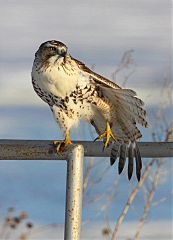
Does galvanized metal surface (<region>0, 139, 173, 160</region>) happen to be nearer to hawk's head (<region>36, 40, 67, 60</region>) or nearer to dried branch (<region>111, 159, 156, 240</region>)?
hawk's head (<region>36, 40, 67, 60</region>)

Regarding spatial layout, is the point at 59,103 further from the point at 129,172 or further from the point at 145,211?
the point at 145,211

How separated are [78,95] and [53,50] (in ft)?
1.04

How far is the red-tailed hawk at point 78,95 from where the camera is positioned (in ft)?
15.3

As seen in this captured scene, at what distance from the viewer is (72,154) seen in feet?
9.77

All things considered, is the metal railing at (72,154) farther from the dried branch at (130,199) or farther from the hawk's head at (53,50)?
the dried branch at (130,199)

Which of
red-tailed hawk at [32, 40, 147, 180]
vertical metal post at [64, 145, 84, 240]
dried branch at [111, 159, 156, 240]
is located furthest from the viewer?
dried branch at [111, 159, 156, 240]

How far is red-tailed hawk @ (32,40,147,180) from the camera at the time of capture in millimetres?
4652

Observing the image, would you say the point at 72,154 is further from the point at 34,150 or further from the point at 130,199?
the point at 130,199

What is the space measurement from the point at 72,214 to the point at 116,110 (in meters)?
1.90

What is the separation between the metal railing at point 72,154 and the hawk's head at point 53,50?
1564 mm

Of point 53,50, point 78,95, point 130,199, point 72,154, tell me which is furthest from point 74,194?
point 130,199

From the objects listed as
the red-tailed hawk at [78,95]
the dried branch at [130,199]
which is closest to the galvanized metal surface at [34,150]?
the red-tailed hawk at [78,95]

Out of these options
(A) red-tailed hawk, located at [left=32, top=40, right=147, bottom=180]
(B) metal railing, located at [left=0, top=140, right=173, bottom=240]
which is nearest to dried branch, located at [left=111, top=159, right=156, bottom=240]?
(A) red-tailed hawk, located at [left=32, top=40, right=147, bottom=180]

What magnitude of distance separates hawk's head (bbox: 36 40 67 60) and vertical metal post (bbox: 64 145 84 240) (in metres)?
1.80
